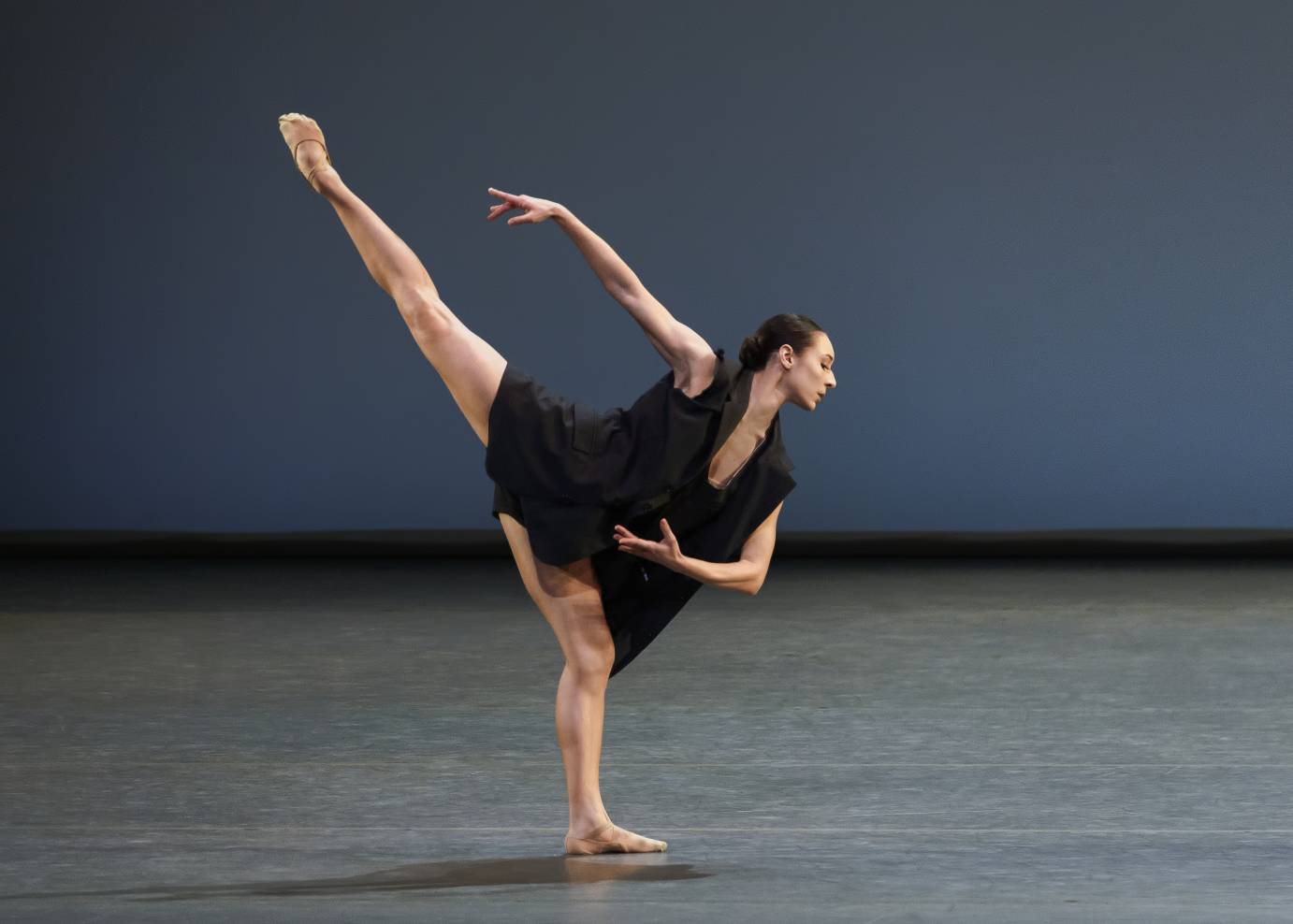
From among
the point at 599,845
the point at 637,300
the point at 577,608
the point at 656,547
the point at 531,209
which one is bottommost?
the point at 599,845

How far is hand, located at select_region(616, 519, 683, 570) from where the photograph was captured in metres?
2.48

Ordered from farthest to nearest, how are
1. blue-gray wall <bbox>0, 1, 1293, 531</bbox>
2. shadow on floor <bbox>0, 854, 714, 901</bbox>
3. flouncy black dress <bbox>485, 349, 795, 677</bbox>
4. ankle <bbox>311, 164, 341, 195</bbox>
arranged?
blue-gray wall <bbox>0, 1, 1293, 531</bbox> → ankle <bbox>311, 164, 341, 195</bbox> → flouncy black dress <bbox>485, 349, 795, 677</bbox> → shadow on floor <bbox>0, 854, 714, 901</bbox>

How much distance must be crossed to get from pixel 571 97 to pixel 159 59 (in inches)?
65.7

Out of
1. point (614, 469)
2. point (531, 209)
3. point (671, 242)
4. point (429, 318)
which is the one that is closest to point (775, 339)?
point (614, 469)

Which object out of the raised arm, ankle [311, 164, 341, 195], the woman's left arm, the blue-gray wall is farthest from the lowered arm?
the blue-gray wall

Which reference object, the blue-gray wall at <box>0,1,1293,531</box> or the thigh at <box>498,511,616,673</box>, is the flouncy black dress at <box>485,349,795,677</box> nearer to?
the thigh at <box>498,511,616,673</box>

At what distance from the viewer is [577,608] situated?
8.82ft

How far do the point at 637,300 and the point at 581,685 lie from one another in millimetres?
580

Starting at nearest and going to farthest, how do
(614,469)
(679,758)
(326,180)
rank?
Result: 1. (614,469)
2. (326,180)
3. (679,758)

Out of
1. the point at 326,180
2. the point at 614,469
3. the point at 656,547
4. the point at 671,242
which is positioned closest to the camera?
the point at 656,547

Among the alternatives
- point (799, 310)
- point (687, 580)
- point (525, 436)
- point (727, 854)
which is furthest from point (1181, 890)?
point (799, 310)

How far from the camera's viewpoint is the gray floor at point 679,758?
8.11 feet

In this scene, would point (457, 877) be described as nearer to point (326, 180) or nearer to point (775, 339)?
point (775, 339)

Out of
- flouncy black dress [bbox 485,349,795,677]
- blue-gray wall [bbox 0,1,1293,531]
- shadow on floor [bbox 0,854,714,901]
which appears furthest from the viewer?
blue-gray wall [bbox 0,1,1293,531]
